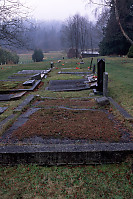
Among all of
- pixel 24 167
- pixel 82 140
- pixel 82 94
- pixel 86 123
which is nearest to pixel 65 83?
pixel 82 94

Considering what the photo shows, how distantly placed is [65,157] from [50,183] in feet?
1.51

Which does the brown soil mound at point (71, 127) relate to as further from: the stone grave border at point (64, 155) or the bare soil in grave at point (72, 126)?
the stone grave border at point (64, 155)

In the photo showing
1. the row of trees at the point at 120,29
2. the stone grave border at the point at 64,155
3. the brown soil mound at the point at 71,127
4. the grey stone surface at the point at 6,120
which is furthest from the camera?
the row of trees at the point at 120,29

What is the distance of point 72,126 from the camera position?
352 cm

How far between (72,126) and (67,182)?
54.8 inches

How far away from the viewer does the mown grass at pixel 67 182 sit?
204 cm

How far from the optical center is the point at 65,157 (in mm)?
2570

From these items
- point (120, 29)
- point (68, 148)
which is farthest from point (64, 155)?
point (120, 29)

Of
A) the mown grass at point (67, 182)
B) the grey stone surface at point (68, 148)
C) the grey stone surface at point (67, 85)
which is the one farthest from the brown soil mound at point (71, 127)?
the grey stone surface at point (67, 85)

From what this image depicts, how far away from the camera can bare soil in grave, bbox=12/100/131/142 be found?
3172mm

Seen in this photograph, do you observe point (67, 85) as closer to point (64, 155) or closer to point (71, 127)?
point (71, 127)

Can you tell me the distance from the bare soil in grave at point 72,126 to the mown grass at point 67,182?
71 cm

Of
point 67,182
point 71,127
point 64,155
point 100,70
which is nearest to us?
point 67,182

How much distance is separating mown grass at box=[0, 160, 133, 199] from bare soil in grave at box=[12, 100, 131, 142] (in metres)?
0.71
